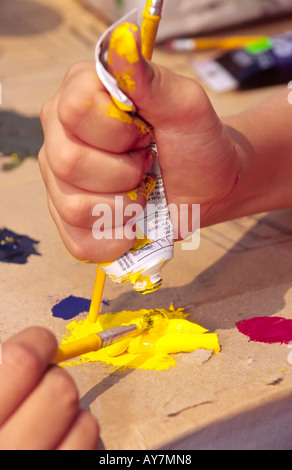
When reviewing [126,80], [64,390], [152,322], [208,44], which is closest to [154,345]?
[152,322]

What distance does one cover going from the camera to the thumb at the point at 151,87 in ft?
1.49

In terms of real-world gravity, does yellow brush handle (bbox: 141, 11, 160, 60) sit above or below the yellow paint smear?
above

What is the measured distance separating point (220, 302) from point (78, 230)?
0.64ft

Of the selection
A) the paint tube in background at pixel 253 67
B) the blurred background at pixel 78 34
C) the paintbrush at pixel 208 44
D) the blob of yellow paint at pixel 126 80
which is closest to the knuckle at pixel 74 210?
the blob of yellow paint at pixel 126 80

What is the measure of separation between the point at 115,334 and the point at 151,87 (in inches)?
8.6

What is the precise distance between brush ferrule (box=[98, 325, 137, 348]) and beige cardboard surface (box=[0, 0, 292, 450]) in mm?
32

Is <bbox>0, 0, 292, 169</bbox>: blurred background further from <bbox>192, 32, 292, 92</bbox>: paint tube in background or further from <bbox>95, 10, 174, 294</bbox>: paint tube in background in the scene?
<bbox>95, 10, 174, 294</bbox>: paint tube in background

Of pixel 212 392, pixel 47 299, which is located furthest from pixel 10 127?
pixel 212 392

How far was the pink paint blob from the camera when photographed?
605 mm

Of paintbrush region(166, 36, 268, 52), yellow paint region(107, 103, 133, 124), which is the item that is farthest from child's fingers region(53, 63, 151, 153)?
paintbrush region(166, 36, 268, 52)

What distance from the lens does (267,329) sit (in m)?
0.62

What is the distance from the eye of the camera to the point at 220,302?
0.67 metres

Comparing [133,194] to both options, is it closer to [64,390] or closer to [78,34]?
[64,390]

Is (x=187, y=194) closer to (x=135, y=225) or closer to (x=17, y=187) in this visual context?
(x=135, y=225)
